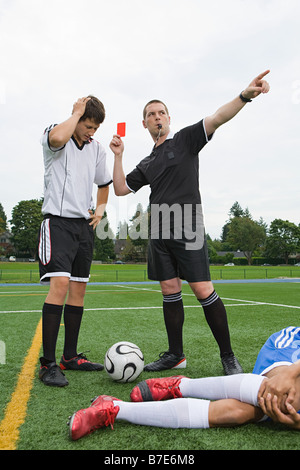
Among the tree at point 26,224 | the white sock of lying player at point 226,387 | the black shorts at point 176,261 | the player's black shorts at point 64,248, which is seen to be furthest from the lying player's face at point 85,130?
the tree at point 26,224

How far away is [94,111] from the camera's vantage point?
309 centimetres

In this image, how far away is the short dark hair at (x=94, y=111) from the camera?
10.1ft

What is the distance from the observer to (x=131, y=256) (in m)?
76.1

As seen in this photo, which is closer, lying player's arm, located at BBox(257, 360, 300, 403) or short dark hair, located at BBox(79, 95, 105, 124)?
lying player's arm, located at BBox(257, 360, 300, 403)

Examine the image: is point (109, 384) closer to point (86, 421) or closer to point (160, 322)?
point (86, 421)

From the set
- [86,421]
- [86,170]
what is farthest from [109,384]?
[86,170]

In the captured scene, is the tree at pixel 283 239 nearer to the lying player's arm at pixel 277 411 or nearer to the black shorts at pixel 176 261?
the black shorts at pixel 176 261

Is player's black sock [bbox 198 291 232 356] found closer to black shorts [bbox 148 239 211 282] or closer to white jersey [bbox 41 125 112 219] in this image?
black shorts [bbox 148 239 211 282]

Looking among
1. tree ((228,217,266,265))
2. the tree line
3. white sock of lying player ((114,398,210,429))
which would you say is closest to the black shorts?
white sock of lying player ((114,398,210,429))

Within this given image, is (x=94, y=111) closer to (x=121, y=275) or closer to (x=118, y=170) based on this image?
(x=118, y=170)

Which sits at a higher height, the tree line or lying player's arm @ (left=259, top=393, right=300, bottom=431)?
the tree line

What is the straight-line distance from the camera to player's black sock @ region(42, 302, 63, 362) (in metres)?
2.88

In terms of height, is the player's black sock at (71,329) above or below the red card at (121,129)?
below

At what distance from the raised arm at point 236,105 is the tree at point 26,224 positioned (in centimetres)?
6953
